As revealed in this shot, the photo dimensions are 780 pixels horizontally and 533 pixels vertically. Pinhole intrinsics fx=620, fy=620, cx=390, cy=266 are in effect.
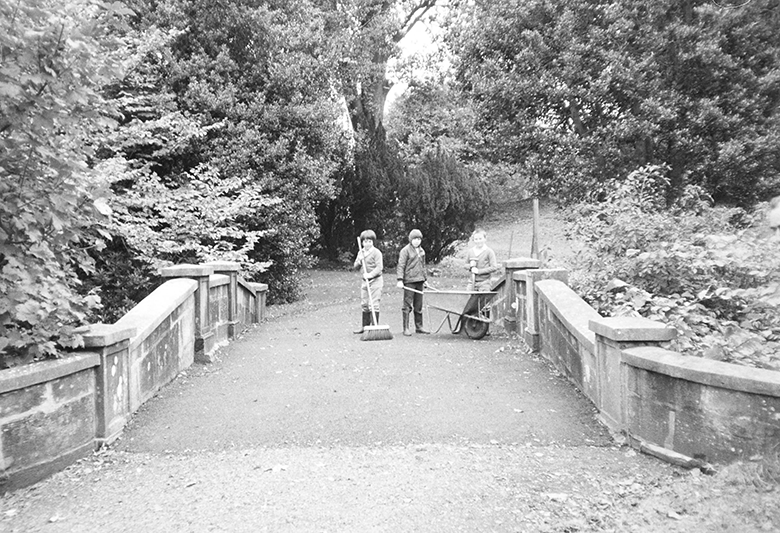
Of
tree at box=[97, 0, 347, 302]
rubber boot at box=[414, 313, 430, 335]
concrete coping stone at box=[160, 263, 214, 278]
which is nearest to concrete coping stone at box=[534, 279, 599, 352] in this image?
rubber boot at box=[414, 313, 430, 335]

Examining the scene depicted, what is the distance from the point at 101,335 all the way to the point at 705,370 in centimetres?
427

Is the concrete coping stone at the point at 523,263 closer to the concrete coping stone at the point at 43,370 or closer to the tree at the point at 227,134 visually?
the tree at the point at 227,134

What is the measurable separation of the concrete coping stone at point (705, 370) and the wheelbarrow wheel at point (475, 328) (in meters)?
5.01

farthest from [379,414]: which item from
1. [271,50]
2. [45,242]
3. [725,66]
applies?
[725,66]

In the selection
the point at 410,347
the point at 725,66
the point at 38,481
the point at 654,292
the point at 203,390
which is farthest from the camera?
the point at 725,66

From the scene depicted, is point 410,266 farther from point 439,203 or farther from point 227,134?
point 439,203

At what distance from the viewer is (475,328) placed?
9742 mm

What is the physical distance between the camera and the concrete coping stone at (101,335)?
470 cm

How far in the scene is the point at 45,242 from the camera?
446cm

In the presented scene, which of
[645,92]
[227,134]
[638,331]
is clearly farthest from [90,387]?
[645,92]

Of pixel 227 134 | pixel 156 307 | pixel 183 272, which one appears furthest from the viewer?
pixel 227 134

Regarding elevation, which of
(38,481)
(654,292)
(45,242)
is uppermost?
(45,242)

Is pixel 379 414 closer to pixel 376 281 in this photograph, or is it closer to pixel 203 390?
pixel 203 390

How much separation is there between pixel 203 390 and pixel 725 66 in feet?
42.9
